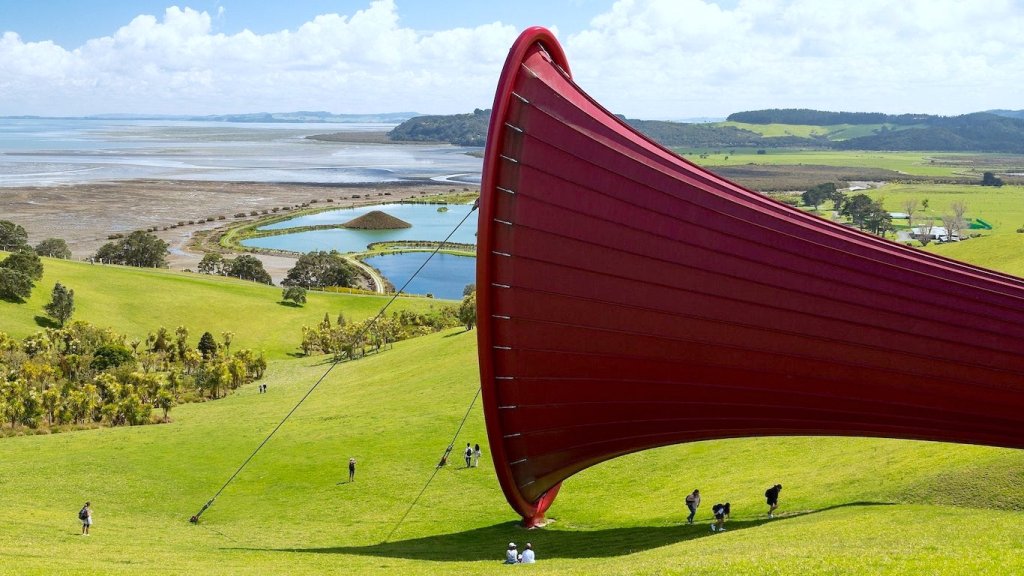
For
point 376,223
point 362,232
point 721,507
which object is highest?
point 376,223

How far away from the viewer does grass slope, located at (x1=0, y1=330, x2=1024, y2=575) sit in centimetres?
1798

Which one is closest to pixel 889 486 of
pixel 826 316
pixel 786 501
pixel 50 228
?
pixel 786 501

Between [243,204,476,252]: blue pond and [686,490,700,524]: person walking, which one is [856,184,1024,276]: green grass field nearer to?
[686,490,700,524]: person walking

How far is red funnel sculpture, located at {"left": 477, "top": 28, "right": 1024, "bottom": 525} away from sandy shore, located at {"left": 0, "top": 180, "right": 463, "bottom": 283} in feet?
265

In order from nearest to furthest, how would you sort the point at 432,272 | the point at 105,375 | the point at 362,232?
the point at 105,375, the point at 432,272, the point at 362,232

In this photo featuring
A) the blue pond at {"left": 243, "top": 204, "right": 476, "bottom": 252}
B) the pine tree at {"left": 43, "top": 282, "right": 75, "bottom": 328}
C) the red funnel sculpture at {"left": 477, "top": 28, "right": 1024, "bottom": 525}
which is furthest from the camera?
the blue pond at {"left": 243, "top": 204, "right": 476, "bottom": 252}

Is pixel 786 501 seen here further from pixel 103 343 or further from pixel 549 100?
pixel 103 343

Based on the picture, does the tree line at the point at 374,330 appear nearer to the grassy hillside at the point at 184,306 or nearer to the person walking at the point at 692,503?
the grassy hillside at the point at 184,306

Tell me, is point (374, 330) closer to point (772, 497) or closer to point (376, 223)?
point (772, 497)

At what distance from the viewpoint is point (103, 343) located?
2201 inches

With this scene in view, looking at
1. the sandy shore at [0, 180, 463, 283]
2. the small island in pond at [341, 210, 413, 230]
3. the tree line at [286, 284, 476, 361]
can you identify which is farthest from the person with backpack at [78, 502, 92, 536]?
the small island in pond at [341, 210, 413, 230]

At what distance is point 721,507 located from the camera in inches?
867

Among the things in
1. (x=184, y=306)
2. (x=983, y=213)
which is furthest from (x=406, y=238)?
(x=983, y=213)

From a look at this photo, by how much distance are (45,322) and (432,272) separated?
5410cm
